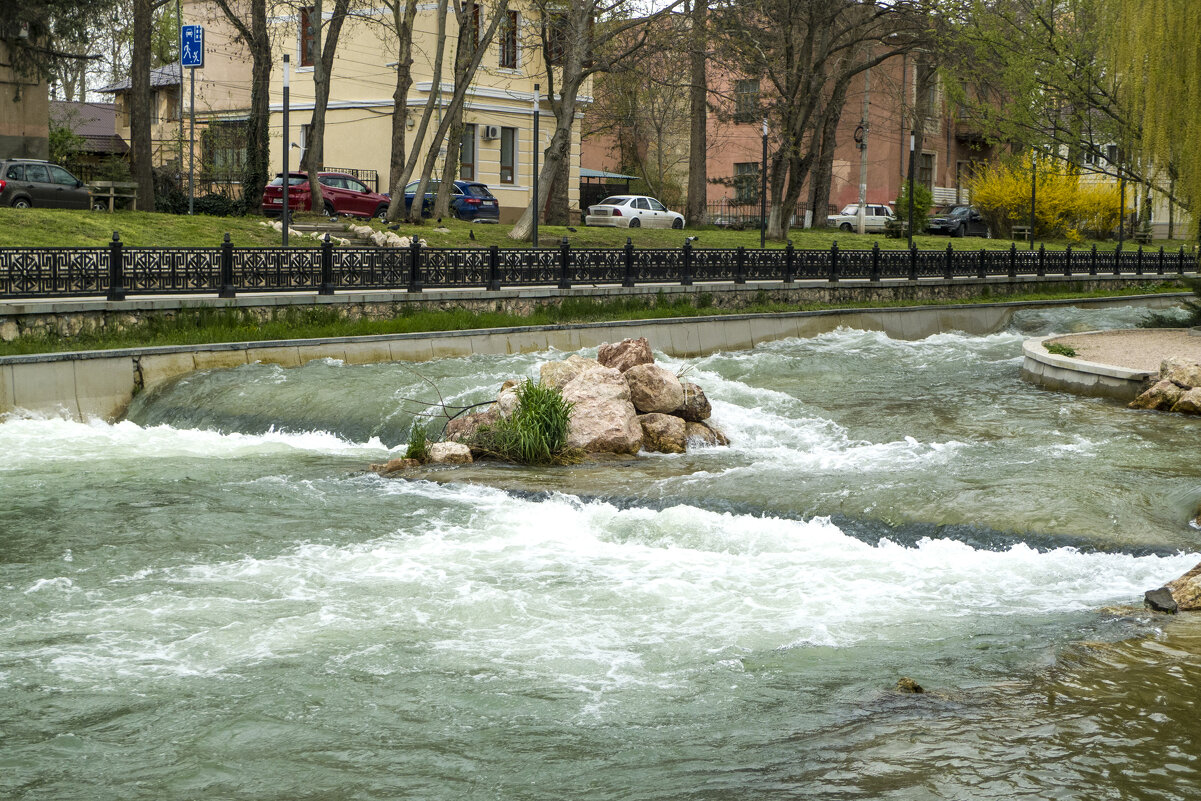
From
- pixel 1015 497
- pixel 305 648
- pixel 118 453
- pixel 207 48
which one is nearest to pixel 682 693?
pixel 305 648

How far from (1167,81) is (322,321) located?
14.2 meters

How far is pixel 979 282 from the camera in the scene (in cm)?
3123

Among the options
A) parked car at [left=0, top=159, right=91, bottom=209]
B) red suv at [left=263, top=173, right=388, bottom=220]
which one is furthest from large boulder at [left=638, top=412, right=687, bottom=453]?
red suv at [left=263, top=173, right=388, bottom=220]

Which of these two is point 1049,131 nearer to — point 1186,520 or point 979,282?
point 979,282

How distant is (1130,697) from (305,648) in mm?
4643

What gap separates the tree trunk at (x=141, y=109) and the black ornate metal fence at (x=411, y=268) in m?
9.78

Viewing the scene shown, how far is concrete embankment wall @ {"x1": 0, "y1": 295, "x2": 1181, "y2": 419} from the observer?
15.8 m

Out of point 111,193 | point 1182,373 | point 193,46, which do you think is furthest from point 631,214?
point 1182,373

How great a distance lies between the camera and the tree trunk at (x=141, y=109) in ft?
94.0

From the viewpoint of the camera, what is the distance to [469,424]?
46.3 ft

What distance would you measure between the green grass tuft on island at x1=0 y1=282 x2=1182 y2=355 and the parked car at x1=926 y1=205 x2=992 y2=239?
2751cm

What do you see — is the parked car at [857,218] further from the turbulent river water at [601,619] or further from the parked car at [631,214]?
the turbulent river water at [601,619]

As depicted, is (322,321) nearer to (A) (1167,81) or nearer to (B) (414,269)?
(B) (414,269)

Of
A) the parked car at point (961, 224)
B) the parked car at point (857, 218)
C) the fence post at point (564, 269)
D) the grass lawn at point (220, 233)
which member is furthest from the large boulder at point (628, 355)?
the parked car at point (961, 224)
